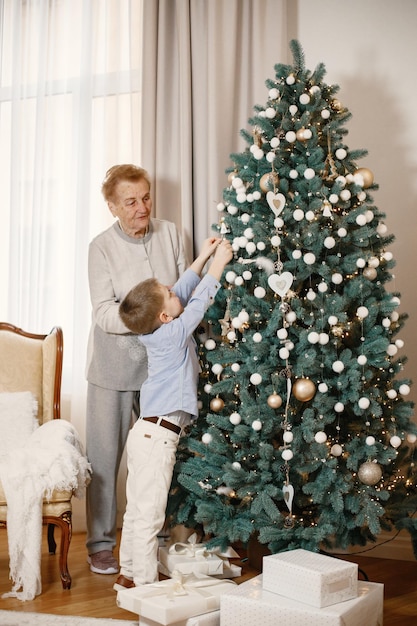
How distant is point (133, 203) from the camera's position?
3111 millimetres

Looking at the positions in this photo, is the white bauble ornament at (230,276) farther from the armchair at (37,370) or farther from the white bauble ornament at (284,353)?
the armchair at (37,370)

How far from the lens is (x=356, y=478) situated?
108 inches

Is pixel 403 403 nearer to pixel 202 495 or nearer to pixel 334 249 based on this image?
pixel 334 249

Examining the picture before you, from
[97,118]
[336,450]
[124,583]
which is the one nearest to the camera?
[336,450]

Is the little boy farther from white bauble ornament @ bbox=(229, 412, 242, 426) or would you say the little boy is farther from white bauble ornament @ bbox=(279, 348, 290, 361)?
white bauble ornament @ bbox=(279, 348, 290, 361)

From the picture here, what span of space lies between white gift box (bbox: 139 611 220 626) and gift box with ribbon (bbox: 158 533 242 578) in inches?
15.6

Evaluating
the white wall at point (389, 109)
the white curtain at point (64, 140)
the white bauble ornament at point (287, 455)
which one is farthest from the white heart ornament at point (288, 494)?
the white curtain at point (64, 140)

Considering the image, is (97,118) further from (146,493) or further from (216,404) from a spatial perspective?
(146,493)

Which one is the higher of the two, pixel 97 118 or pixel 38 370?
pixel 97 118

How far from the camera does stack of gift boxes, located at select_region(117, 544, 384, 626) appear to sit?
228 cm

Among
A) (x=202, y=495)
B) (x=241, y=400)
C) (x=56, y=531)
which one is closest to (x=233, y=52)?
(x=241, y=400)

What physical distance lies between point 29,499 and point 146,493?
449mm

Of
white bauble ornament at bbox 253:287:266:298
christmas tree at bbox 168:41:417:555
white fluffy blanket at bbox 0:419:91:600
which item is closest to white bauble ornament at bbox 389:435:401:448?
christmas tree at bbox 168:41:417:555

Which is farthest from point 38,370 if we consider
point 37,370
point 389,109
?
point 389,109
